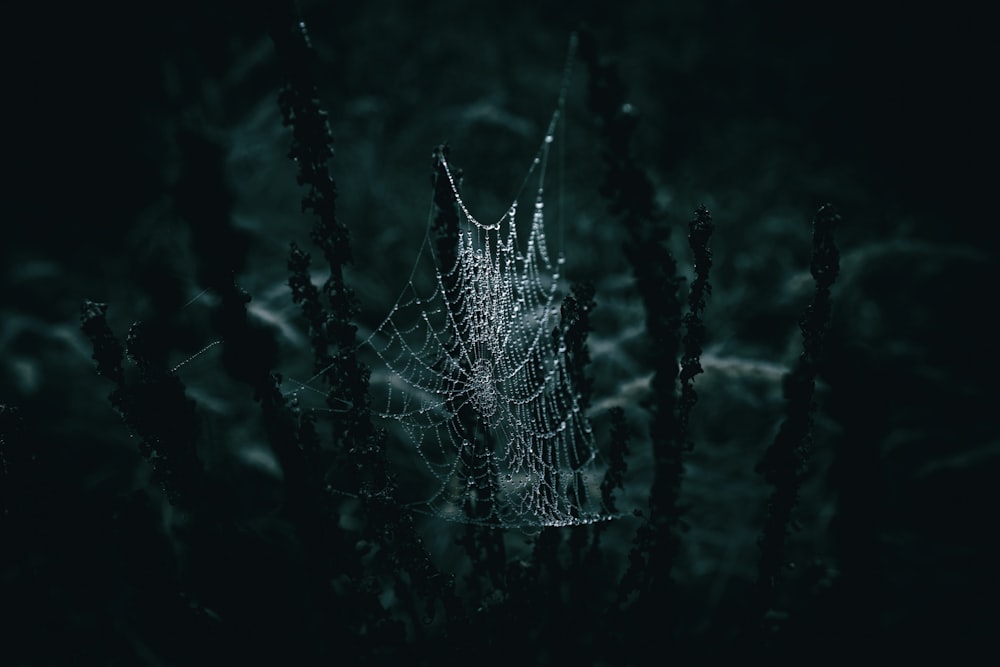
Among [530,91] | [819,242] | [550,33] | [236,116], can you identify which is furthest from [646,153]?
[819,242]

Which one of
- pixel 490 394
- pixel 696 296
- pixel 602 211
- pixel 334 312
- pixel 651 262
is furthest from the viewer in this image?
pixel 602 211

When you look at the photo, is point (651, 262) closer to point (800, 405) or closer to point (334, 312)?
point (800, 405)

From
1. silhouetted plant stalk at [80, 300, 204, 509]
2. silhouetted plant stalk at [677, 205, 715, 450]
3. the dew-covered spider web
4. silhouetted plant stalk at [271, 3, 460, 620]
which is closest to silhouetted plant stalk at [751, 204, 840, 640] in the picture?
silhouetted plant stalk at [677, 205, 715, 450]

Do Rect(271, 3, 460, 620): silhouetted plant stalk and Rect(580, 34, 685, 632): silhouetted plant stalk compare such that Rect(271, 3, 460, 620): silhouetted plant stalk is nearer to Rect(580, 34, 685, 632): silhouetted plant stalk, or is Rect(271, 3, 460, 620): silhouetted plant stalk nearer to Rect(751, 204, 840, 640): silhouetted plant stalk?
Rect(580, 34, 685, 632): silhouetted plant stalk

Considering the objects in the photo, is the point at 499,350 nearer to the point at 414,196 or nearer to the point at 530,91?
the point at 414,196

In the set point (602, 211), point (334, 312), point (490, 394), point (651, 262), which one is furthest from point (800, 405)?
point (602, 211)

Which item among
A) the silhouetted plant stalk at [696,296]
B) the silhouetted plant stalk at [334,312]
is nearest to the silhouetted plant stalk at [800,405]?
the silhouetted plant stalk at [696,296]
